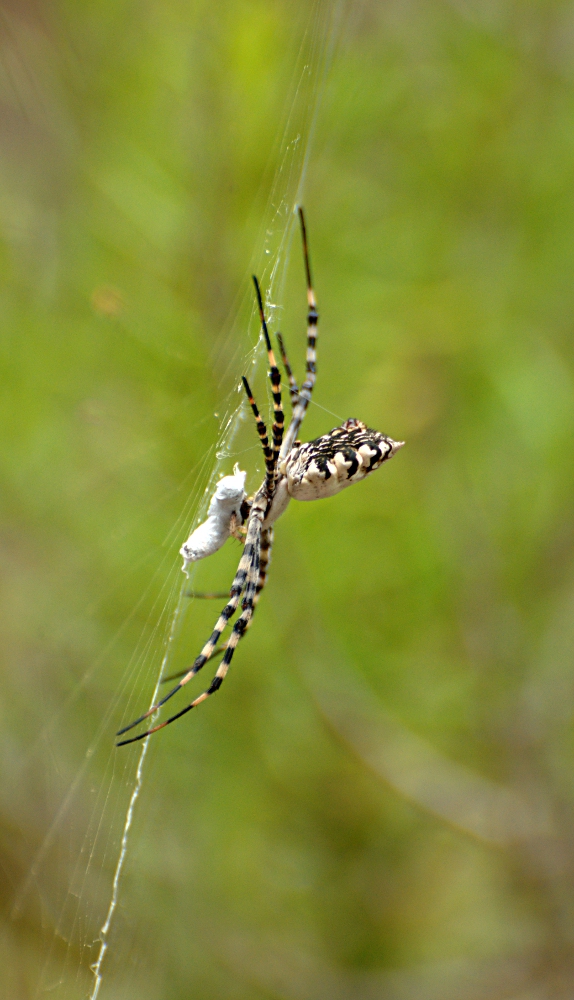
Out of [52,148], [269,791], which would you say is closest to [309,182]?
[52,148]

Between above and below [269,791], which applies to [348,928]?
below

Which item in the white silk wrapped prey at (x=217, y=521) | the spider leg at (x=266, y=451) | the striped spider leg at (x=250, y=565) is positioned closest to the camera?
the white silk wrapped prey at (x=217, y=521)

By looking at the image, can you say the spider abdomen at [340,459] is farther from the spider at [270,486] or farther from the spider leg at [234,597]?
the spider leg at [234,597]

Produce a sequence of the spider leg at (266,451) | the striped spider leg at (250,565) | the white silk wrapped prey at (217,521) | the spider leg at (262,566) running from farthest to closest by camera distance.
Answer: the spider leg at (262,566)
the striped spider leg at (250,565)
the spider leg at (266,451)
the white silk wrapped prey at (217,521)

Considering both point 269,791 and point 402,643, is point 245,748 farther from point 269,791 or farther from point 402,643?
point 402,643

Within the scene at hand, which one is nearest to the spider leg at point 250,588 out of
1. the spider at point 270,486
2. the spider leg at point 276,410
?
the spider at point 270,486

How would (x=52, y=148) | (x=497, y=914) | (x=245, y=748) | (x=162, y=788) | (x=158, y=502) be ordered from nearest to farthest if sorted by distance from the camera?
(x=52, y=148)
(x=158, y=502)
(x=162, y=788)
(x=245, y=748)
(x=497, y=914)

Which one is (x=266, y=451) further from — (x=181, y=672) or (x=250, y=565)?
(x=181, y=672)

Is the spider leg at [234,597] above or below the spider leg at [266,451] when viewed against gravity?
below
